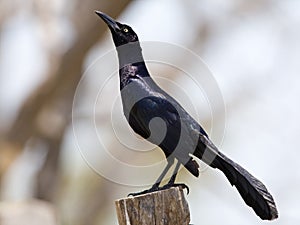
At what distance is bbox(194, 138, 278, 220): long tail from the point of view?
398 cm

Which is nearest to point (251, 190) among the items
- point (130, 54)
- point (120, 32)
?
point (130, 54)

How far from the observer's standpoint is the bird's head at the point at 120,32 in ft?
15.0

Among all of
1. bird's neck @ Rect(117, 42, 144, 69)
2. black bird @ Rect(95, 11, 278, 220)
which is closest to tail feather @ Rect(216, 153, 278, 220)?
black bird @ Rect(95, 11, 278, 220)

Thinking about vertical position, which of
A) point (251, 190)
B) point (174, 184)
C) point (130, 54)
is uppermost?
point (130, 54)

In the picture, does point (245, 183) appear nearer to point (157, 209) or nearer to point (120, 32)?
point (157, 209)

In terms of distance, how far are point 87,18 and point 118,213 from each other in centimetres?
688

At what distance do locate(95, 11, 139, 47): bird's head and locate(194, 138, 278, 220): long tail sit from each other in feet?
2.64

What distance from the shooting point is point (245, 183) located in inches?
159

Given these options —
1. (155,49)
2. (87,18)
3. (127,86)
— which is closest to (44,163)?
(87,18)

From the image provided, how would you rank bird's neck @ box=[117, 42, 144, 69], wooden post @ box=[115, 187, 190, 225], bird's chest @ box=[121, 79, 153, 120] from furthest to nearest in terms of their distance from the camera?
bird's neck @ box=[117, 42, 144, 69], bird's chest @ box=[121, 79, 153, 120], wooden post @ box=[115, 187, 190, 225]

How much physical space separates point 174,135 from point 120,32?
0.74 metres

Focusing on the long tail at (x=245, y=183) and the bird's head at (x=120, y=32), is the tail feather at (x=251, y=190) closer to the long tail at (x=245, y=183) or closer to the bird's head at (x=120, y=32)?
the long tail at (x=245, y=183)

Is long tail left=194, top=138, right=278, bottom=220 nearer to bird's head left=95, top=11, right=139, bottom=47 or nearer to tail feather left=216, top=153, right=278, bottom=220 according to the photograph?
tail feather left=216, top=153, right=278, bottom=220

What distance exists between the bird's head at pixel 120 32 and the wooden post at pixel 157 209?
1002mm
